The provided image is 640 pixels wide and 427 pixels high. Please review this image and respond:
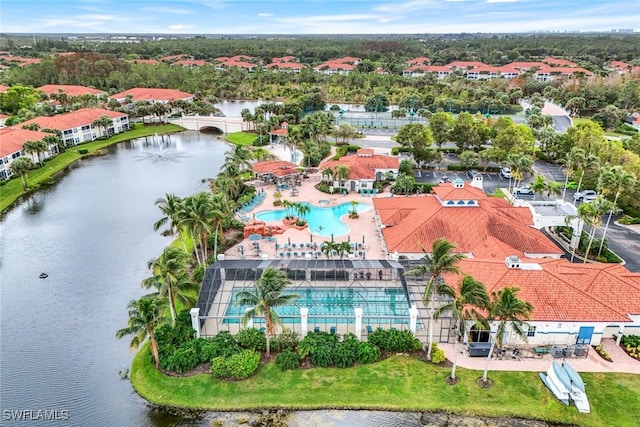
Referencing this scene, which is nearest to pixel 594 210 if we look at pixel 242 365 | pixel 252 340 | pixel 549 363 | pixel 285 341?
pixel 549 363

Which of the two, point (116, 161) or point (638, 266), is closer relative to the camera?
point (638, 266)

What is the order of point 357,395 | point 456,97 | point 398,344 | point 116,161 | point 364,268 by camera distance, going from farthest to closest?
point 456,97, point 116,161, point 364,268, point 398,344, point 357,395

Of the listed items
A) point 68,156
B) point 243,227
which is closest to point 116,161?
point 68,156

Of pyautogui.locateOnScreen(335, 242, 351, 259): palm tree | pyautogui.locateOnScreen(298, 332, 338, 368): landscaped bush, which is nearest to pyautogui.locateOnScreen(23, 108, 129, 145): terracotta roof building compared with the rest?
pyautogui.locateOnScreen(335, 242, 351, 259): palm tree

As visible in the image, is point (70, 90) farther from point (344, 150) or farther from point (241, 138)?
point (344, 150)

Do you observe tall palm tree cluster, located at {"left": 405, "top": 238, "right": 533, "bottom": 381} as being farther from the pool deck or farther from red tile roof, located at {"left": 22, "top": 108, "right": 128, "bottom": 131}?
red tile roof, located at {"left": 22, "top": 108, "right": 128, "bottom": 131}

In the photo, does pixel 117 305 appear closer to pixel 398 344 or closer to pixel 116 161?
pixel 398 344

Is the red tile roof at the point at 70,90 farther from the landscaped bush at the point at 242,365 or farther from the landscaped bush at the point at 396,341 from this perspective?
the landscaped bush at the point at 396,341

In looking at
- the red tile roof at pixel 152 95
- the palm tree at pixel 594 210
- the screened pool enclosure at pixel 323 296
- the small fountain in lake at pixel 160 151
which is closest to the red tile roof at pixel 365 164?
the screened pool enclosure at pixel 323 296
